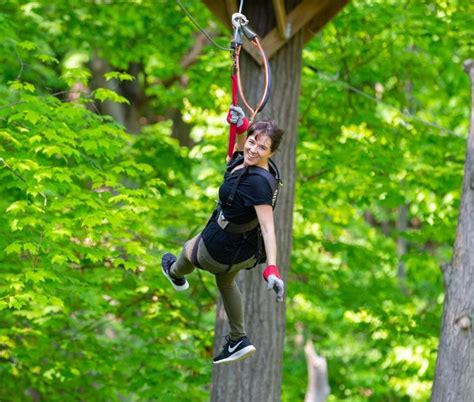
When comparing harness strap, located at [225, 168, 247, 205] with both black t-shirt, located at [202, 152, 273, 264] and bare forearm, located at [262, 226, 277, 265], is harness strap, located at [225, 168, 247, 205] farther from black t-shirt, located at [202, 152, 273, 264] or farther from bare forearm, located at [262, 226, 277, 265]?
bare forearm, located at [262, 226, 277, 265]

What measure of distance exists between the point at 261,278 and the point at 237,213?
2865mm

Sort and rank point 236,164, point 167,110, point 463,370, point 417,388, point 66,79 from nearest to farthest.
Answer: point 236,164
point 463,370
point 66,79
point 417,388
point 167,110

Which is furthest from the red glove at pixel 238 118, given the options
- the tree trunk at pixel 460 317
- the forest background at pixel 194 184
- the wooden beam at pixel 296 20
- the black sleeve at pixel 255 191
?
the tree trunk at pixel 460 317

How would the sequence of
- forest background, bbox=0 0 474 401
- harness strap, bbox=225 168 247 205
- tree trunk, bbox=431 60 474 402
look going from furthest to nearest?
forest background, bbox=0 0 474 401 → tree trunk, bbox=431 60 474 402 → harness strap, bbox=225 168 247 205

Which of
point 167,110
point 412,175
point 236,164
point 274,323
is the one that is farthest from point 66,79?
point 167,110

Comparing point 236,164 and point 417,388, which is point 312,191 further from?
point 236,164

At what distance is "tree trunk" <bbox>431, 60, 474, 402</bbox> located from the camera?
23.7ft

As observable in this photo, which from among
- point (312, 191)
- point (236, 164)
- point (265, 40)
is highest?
point (265, 40)

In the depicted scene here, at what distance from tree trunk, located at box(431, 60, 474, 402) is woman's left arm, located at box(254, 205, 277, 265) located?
10.4ft

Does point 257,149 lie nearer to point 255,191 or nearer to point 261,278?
point 255,191

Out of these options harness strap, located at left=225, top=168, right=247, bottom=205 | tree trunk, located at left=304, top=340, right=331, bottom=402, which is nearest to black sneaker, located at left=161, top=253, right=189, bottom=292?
harness strap, located at left=225, top=168, right=247, bottom=205

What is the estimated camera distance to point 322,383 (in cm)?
636

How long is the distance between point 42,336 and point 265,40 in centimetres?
393

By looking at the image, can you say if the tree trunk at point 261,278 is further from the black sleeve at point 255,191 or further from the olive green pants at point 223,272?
the black sleeve at point 255,191
